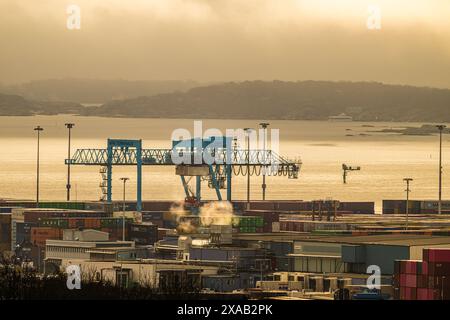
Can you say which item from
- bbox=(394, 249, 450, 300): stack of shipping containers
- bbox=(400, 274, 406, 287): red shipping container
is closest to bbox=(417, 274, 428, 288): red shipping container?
bbox=(394, 249, 450, 300): stack of shipping containers

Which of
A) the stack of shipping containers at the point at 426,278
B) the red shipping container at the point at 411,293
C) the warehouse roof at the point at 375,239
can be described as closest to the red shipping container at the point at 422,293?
the stack of shipping containers at the point at 426,278

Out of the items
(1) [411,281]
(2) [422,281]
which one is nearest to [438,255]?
(2) [422,281]

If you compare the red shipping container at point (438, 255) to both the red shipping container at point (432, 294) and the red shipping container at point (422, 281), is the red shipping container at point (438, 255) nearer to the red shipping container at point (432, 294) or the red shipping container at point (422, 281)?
the red shipping container at point (422, 281)

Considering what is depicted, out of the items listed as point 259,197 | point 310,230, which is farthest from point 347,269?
point 259,197

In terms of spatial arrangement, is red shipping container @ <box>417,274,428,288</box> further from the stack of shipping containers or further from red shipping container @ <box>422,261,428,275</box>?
red shipping container @ <box>422,261,428,275</box>
